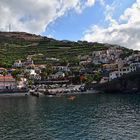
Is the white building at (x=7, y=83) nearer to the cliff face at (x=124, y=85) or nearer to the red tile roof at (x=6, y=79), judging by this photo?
the red tile roof at (x=6, y=79)

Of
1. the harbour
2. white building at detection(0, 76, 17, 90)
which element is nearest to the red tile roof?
white building at detection(0, 76, 17, 90)

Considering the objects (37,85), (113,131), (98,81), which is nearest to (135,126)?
(113,131)

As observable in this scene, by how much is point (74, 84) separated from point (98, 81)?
41.8ft

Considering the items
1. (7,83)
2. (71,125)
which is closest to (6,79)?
(7,83)

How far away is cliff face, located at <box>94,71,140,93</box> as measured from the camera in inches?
5517


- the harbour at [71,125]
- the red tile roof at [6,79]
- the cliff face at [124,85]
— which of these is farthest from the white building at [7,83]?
the harbour at [71,125]

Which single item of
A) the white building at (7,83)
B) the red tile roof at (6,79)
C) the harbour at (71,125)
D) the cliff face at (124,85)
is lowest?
the harbour at (71,125)

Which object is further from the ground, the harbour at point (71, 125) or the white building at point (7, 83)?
the white building at point (7, 83)

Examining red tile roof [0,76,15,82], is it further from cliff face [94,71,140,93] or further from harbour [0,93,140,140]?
harbour [0,93,140,140]

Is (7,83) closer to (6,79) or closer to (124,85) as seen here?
(6,79)

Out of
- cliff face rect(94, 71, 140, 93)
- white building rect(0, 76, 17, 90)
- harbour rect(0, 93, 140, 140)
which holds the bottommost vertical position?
harbour rect(0, 93, 140, 140)

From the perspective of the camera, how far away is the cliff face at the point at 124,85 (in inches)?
5517

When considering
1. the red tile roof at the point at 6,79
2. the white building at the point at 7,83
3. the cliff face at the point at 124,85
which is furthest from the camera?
the red tile roof at the point at 6,79

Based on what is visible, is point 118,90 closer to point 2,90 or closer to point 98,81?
point 98,81
